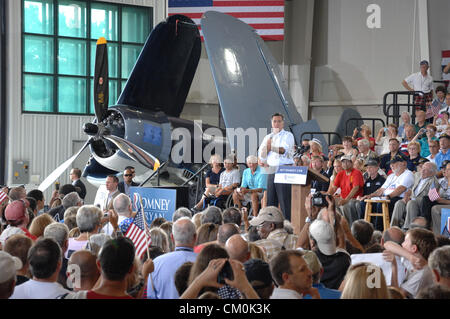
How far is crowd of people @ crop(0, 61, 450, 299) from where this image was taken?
3.29 m

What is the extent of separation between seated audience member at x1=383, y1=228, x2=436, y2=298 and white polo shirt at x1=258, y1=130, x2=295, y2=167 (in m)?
4.76

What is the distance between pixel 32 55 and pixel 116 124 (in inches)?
242

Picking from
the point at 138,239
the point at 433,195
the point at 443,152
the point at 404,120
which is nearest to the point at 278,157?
the point at 433,195

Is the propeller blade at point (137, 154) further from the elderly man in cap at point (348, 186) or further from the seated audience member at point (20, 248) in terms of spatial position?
the seated audience member at point (20, 248)

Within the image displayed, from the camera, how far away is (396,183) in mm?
9586

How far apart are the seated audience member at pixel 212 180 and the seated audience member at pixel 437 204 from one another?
444cm

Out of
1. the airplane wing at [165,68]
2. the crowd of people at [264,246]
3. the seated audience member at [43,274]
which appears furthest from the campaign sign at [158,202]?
the airplane wing at [165,68]

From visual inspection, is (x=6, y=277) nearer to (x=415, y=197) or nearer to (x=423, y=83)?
(x=415, y=197)

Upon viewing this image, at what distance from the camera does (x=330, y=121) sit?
20.8 meters

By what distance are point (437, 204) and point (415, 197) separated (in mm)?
374

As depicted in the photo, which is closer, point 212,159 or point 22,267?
point 22,267
